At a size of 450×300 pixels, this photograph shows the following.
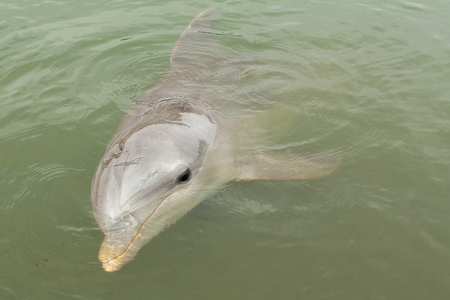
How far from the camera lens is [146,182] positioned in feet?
14.8

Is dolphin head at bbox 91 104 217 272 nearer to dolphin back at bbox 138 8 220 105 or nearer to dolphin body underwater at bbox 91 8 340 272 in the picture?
dolphin body underwater at bbox 91 8 340 272

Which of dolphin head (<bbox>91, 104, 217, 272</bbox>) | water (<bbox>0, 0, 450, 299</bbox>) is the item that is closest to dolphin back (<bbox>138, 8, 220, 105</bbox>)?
water (<bbox>0, 0, 450, 299</bbox>)

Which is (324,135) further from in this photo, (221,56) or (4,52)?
(4,52)

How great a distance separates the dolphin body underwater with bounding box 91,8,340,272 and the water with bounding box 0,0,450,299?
0.23m

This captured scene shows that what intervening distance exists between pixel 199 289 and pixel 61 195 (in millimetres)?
2192

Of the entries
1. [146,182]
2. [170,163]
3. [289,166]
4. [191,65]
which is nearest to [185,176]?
[170,163]

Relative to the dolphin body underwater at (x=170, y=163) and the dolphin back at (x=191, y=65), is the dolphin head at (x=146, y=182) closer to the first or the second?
the dolphin body underwater at (x=170, y=163)

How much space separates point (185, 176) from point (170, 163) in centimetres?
26

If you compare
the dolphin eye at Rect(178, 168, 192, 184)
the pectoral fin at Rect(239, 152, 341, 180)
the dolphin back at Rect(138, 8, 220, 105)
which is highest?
the dolphin back at Rect(138, 8, 220, 105)

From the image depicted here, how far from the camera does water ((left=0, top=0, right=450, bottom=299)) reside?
14.8 ft

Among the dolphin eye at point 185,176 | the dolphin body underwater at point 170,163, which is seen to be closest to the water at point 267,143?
the dolphin body underwater at point 170,163

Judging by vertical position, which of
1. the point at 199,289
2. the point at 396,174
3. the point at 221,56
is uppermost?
the point at 221,56

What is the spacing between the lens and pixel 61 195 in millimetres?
5379

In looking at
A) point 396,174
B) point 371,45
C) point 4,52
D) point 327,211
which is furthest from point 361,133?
point 4,52
